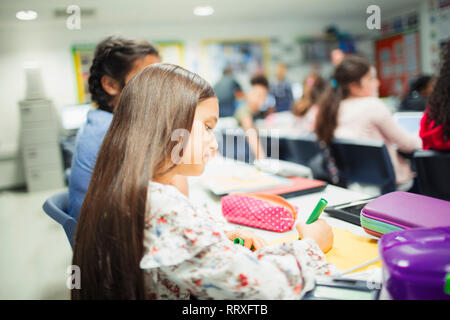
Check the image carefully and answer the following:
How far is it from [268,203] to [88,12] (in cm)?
501

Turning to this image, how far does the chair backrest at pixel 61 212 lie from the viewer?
1.04m

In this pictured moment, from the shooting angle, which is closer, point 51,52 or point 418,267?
point 418,267

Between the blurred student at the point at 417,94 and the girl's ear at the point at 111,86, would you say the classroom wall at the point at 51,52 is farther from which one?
the girl's ear at the point at 111,86

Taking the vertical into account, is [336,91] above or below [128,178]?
above

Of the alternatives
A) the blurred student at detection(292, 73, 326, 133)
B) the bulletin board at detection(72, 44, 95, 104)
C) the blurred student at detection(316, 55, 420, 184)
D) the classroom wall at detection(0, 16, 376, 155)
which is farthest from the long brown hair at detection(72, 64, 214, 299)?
the bulletin board at detection(72, 44, 95, 104)

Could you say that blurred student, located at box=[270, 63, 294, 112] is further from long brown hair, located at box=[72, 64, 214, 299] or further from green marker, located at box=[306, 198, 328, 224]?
long brown hair, located at box=[72, 64, 214, 299]

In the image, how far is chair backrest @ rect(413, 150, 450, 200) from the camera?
1535 millimetres

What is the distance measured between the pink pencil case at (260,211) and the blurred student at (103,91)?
23cm

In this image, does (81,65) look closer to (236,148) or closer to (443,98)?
(236,148)

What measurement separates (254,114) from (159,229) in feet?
9.50

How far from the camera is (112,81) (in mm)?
1407

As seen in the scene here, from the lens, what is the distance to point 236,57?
21.5ft

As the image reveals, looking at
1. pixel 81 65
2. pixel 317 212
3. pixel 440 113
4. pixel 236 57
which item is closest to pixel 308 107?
pixel 440 113

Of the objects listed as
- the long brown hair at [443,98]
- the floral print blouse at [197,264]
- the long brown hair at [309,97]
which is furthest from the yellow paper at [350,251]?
the long brown hair at [309,97]
